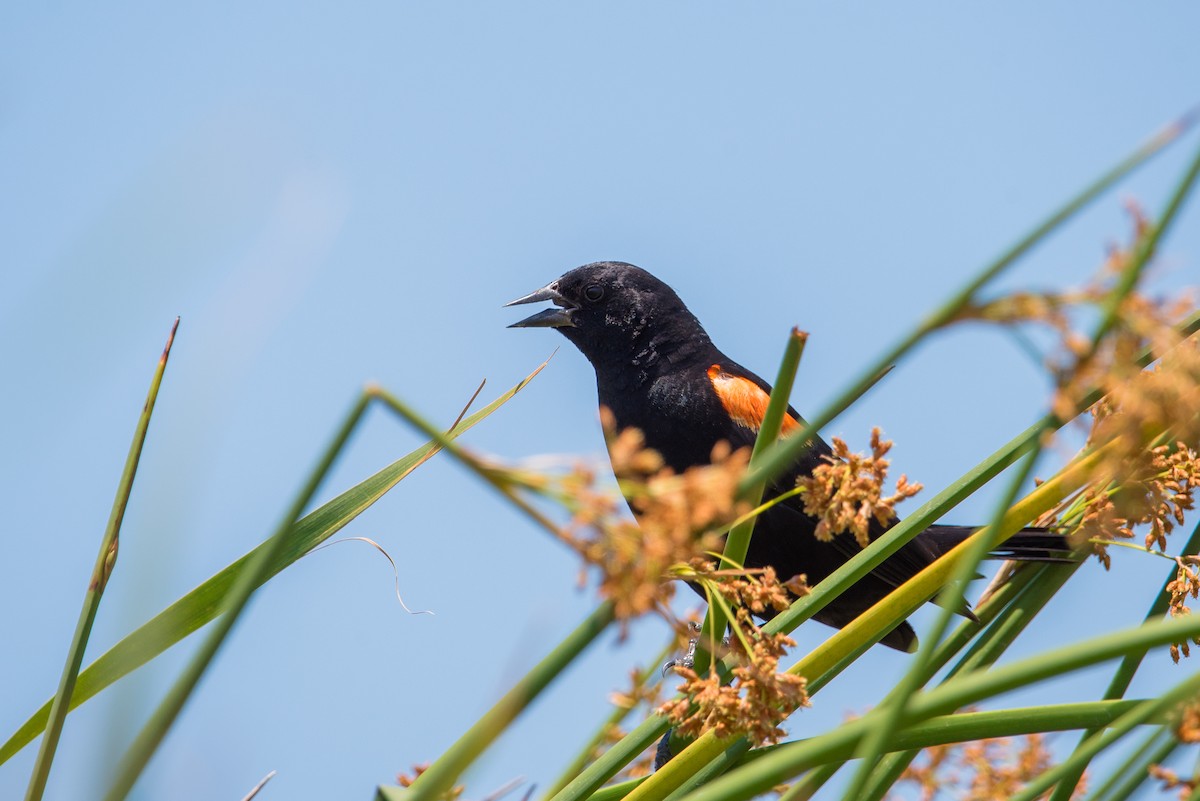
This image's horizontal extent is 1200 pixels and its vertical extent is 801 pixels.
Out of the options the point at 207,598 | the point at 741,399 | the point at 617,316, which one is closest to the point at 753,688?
the point at 207,598

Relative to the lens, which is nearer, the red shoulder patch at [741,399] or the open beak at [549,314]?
the red shoulder patch at [741,399]

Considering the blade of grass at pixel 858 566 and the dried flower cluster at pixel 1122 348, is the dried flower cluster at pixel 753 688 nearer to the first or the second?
the blade of grass at pixel 858 566

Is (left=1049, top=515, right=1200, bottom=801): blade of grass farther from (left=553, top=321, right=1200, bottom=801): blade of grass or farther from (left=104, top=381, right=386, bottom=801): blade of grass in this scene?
(left=104, top=381, right=386, bottom=801): blade of grass

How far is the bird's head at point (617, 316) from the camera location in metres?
3.23

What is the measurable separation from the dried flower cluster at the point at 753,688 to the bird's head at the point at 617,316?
2142 mm

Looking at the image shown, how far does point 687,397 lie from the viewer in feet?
9.75

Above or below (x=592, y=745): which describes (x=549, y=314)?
above

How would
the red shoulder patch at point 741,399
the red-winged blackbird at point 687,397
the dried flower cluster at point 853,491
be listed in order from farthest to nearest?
the red shoulder patch at point 741,399 < the red-winged blackbird at point 687,397 < the dried flower cluster at point 853,491

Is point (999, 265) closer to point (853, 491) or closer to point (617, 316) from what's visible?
point (853, 491)

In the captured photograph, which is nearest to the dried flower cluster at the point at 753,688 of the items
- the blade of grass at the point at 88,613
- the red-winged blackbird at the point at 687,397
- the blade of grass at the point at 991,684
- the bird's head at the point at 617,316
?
the blade of grass at the point at 991,684

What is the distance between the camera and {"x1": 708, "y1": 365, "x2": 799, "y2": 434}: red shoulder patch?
9.55 ft

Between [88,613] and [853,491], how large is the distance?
2.05 ft

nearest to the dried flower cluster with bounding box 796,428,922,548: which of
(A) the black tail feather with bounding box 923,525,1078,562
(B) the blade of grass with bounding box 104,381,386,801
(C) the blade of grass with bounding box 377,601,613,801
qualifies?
(C) the blade of grass with bounding box 377,601,613,801

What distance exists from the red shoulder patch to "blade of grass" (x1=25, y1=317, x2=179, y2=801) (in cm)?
204
